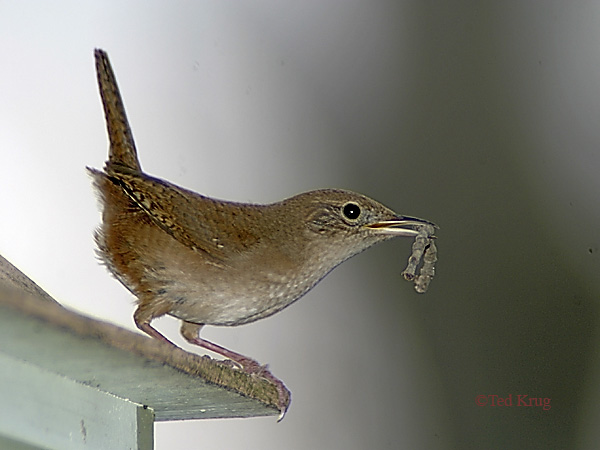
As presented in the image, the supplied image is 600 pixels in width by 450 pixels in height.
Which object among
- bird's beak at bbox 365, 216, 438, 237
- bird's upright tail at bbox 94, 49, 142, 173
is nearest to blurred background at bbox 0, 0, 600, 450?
bird's upright tail at bbox 94, 49, 142, 173

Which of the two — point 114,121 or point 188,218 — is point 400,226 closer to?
point 188,218

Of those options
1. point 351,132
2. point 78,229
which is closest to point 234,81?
point 351,132

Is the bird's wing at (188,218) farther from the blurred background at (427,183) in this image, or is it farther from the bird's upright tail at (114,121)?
the blurred background at (427,183)

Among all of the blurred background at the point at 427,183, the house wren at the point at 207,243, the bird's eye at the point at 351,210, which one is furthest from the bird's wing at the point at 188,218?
the blurred background at the point at 427,183

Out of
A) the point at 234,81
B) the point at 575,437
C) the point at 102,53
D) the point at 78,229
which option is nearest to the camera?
the point at 102,53

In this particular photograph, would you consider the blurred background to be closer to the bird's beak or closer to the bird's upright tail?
the bird's upright tail

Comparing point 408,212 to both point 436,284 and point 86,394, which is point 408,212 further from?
point 86,394
